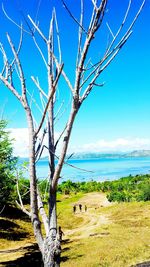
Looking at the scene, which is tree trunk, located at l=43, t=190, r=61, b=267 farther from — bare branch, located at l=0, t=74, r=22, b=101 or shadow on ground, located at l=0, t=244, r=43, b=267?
shadow on ground, located at l=0, t=244, r=43, b=267

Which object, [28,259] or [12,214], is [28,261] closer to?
[28,259]

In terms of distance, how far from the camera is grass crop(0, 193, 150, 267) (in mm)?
30344

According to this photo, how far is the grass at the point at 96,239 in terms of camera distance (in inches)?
1195

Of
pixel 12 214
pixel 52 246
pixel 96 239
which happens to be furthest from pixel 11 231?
pixel 52 246

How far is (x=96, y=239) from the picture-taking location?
3966 centimetres

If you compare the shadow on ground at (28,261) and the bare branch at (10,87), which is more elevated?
the bare branch at (10,87)

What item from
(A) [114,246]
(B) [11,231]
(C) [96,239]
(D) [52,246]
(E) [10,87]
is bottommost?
(A) [114,246]

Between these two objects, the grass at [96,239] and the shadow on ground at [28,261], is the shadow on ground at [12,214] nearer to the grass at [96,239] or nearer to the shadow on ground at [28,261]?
the grass at [96,239]

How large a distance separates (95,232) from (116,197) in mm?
42604

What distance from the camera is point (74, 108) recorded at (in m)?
6.74

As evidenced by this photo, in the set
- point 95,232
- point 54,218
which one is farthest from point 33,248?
point 54,218

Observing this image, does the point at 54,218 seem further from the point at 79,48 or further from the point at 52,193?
the point at 79,48

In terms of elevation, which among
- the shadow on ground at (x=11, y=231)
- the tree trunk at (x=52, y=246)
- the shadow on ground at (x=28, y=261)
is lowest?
the shadow on ground at (x=28, y=261)

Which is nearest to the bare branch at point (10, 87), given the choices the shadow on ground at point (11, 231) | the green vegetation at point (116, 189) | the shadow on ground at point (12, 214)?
the shadow on ground at point (11, 231)
